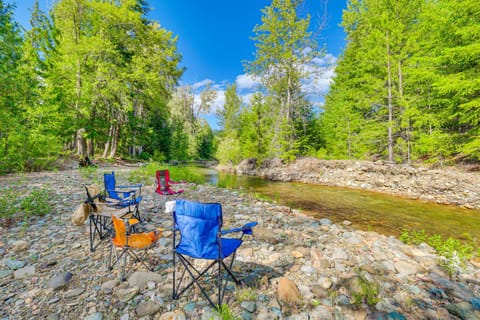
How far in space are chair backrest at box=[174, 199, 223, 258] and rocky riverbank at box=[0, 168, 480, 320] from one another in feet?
1.89

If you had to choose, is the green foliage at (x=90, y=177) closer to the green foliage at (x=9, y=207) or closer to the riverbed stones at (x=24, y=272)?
the green foliage at (x=9, y=207)

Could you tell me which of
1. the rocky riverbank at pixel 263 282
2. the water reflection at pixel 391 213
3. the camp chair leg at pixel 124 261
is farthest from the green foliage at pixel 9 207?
the water reflection at pixel 391 213

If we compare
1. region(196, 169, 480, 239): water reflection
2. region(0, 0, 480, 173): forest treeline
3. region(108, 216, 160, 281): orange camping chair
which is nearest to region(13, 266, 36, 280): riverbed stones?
region(108, 216, 160, 281): orange camping chair

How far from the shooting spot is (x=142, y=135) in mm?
21109

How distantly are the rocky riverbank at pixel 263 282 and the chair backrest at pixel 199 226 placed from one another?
1.89 feet

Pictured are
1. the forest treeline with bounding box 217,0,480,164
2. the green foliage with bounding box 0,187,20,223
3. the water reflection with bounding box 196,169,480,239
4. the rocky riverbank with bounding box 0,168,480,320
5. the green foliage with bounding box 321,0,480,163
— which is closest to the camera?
the rocky riverbank with bounding box 0,168,480,320

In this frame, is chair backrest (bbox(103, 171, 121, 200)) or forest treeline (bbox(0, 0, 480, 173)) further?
forest treeline (bbox(0, 0, 480, 173))

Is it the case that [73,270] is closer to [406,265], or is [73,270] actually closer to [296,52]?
[406,265]

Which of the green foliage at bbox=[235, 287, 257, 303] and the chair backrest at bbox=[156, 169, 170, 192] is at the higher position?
the chair backrest at bbox=[156, 169, 170, 192]

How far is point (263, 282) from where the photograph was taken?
249 cm

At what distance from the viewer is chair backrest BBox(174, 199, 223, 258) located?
2.15m

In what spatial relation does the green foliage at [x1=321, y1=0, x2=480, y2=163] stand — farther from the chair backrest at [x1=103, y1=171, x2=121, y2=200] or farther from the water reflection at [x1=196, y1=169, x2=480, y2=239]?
the chair backrest at [x1=103, y1=171, x2=121, y2=200]

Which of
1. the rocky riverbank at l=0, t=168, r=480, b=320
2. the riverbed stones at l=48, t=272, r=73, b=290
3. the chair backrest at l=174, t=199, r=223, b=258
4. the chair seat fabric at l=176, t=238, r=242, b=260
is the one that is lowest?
the rocky riverbank at l=0, t=168, r=480, b=320

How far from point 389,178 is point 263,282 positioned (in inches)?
438
